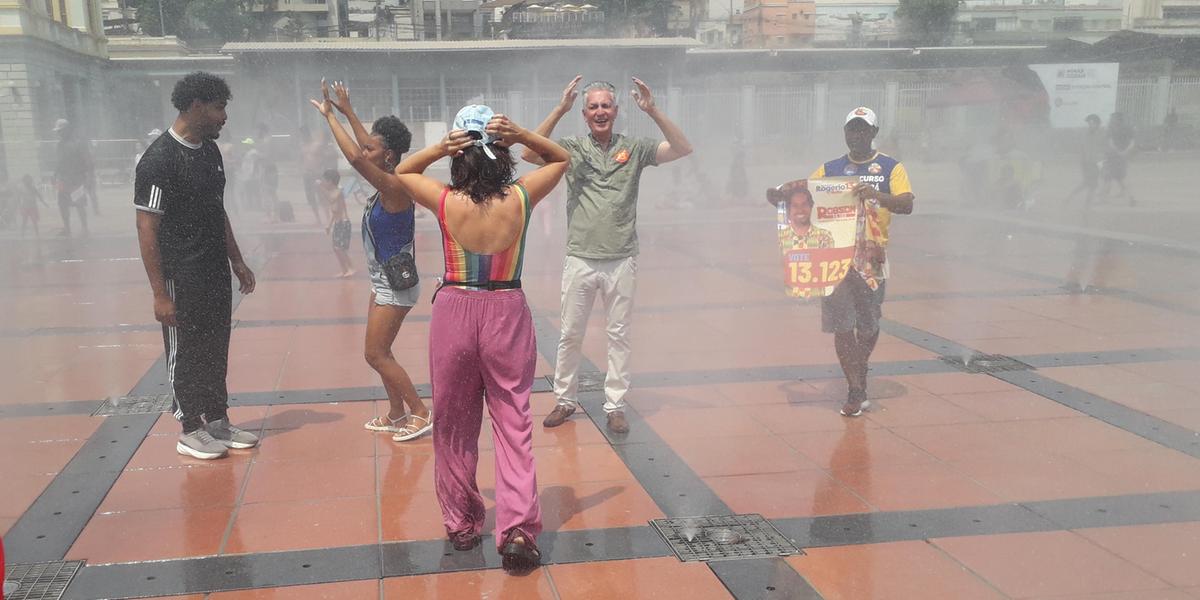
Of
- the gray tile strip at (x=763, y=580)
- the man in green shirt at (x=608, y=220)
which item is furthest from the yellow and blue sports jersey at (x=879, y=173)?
the gray tile strip at (x=763, y=580)

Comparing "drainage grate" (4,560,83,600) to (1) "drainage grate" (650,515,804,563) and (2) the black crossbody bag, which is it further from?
(1) "drainage grate" (650,515,804,563)

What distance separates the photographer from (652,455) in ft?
15.9

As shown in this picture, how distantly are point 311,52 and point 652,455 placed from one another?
71.7 ft

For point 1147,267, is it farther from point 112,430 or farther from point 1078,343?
point 112,430

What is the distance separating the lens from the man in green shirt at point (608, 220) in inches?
200

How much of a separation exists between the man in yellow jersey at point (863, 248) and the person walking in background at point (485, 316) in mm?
2193

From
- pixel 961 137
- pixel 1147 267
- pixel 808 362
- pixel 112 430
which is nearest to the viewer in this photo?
pixel 112 430

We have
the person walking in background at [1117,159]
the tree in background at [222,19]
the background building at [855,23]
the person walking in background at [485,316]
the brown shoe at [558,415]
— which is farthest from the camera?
the tree in background at [222,19]

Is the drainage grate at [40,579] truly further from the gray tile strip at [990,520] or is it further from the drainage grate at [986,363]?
the drainage grate at [986,363]

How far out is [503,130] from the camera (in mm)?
3461

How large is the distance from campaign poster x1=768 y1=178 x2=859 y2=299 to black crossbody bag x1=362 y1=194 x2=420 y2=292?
1.98m

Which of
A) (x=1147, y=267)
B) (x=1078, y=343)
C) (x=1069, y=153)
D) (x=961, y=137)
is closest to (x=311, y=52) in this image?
(x=961, y=137)

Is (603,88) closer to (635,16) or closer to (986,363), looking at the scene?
(986,363)

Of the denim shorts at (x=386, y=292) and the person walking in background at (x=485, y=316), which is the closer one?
the person walking in background at (x=485, y=316)
